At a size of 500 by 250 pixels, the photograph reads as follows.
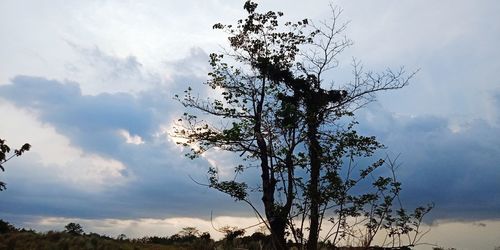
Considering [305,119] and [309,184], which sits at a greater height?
[305,119]

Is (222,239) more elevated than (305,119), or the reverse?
(305,119)

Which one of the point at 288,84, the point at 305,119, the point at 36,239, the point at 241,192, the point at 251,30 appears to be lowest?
the point at 36,239

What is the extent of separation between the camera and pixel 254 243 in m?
19.0

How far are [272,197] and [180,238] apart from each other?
34.8 ft

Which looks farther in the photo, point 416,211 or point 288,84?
point 288,84

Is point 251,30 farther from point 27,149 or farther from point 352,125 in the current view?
point 27,149

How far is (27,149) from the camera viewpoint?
15.2 metres

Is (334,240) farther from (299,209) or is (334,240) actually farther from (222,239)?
(222,239)

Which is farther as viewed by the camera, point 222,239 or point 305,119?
point 222,239

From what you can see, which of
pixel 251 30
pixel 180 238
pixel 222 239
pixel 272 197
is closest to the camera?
pixel 272 197

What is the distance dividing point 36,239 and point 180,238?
25.0 feet

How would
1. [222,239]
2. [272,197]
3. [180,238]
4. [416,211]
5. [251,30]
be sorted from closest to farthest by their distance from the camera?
[416,211] < [272,197] < [251,30] < [222,239] < [180,238]

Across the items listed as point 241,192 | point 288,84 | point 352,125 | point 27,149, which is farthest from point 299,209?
point 27,149

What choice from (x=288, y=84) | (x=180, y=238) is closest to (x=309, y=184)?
(x=288, y=84)
